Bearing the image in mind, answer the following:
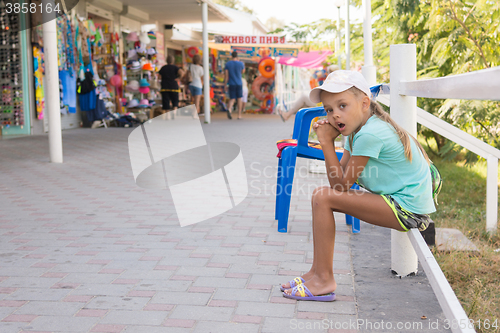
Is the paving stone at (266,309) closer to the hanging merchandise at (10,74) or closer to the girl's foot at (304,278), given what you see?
the girl's foot at (304,278)

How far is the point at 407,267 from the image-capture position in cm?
302

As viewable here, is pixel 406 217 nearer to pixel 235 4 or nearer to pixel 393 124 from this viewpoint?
pixel 393 124

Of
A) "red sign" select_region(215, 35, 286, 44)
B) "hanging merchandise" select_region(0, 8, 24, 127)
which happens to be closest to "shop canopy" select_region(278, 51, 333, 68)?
"red sign" select_region(215, 35, 286, 44)

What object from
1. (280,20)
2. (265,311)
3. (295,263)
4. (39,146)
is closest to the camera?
(265,311)

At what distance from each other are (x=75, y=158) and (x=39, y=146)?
1.88 metres

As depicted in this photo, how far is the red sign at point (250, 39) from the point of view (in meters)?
20.5

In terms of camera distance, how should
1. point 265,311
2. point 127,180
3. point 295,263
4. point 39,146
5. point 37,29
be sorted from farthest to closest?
point 37,29
point 39,146
point 127,180
point 295,263
point 265,311

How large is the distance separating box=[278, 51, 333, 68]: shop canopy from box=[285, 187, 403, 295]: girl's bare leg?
18.3m

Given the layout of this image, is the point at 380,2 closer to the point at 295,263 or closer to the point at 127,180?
the point at 127,180

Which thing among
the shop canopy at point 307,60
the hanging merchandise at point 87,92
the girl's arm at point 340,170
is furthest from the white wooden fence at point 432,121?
the shop canopy at point 307,60

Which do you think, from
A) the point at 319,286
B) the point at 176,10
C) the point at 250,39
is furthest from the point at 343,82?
the point at 250,39

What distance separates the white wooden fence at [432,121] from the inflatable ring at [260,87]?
18725mm

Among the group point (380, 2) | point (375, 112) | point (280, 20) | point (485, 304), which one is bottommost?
point (485, 304)

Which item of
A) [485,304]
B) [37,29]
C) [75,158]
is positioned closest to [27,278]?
[485,304]
